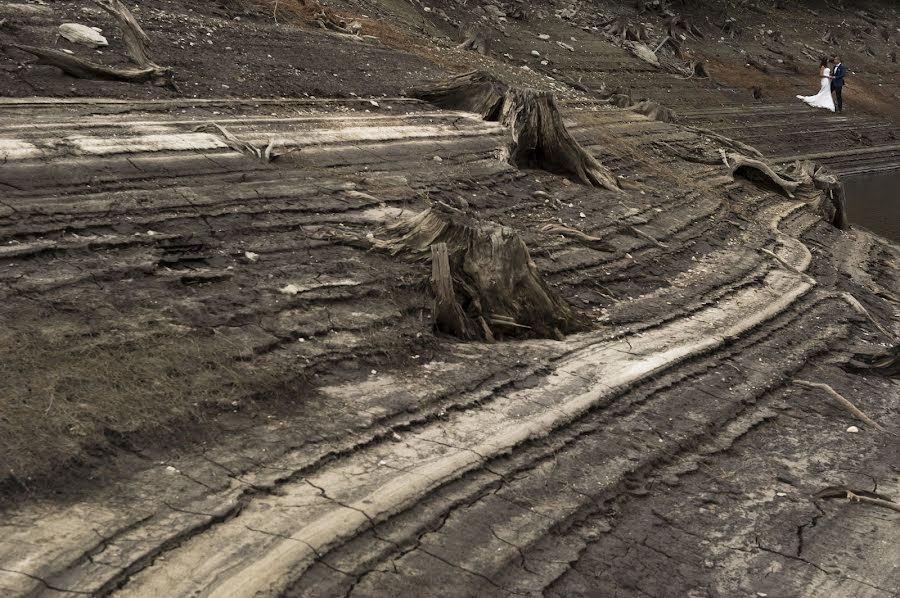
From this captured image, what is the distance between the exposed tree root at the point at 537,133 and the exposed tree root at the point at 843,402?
398cm

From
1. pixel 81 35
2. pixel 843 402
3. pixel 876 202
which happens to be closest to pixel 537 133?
pixel 81 35

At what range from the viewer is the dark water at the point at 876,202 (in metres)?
16.2

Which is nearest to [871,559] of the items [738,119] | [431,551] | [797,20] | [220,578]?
[431,551]

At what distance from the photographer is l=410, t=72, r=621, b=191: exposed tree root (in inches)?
428

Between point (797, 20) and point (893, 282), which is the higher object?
point (797, 20)

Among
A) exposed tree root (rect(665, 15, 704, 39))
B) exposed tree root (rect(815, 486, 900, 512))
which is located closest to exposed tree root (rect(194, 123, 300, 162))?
exposed tree root (rect(815, 486, 900, 512))

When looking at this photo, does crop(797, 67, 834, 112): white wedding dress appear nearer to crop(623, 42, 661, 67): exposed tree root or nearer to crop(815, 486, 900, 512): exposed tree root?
crop(623, 42, 661, 67): exposed tree root

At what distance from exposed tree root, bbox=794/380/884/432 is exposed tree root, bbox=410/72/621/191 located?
3979mm

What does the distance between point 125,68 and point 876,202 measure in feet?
45.1

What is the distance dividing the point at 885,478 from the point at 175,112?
6.33 meters

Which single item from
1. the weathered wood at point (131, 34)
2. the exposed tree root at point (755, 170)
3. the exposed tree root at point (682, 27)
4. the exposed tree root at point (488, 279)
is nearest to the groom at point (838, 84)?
the exposed tree root at point (682, 27)

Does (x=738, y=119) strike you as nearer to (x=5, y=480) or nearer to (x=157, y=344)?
(x=157, y=344)

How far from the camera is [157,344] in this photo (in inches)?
213

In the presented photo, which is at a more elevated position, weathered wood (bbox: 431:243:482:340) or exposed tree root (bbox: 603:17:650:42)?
exposed tree root (bbox: 603:17:650:42)
